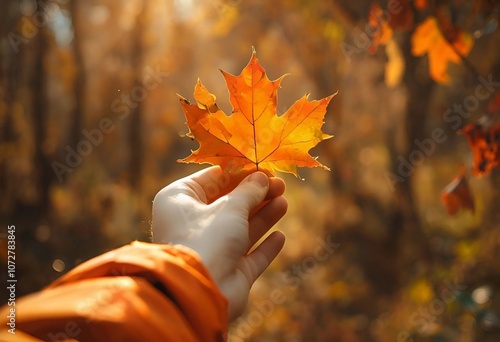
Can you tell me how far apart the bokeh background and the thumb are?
77cm

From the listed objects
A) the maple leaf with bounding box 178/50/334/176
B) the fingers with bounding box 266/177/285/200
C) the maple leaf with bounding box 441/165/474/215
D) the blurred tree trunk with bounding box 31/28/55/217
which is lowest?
the maple leaf with bounding box 441/165/474/215

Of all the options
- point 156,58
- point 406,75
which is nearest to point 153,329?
point 406,75

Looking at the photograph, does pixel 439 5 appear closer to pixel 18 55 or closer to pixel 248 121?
pixel 248 121

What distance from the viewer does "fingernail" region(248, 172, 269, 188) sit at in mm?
1024

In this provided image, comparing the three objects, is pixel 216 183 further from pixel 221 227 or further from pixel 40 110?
pixel 40 110

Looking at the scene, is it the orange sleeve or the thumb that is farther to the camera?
the thumb

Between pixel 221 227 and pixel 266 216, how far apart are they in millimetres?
215

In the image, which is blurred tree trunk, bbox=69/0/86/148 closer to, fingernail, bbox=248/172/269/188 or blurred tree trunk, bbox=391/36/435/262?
blurred tree trunk, bbox=391/36/435/262

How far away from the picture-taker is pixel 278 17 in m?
5.84

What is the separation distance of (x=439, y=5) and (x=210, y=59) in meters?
9.17

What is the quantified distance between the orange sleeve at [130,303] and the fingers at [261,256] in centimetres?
22

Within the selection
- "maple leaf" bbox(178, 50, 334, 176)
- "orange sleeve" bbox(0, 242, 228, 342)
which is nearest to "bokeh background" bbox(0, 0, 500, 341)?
"maple leaf" bbox(178, 50, 334, 176)

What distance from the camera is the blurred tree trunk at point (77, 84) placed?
6645 millimetres

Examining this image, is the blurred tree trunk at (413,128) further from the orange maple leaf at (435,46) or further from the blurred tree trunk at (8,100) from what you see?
the blurred tree trunk at (8,100)
